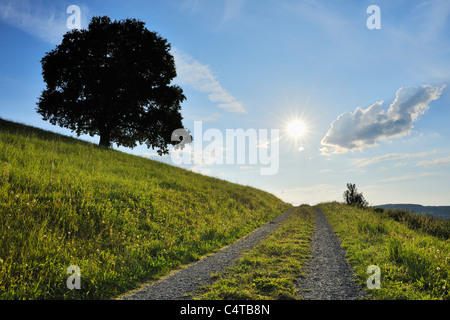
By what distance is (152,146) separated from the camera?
112 feet

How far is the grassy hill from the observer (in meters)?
6.43

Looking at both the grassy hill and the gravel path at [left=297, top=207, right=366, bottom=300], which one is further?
the grassy hill

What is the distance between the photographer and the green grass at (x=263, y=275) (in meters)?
5.71

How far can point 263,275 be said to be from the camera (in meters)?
6.87

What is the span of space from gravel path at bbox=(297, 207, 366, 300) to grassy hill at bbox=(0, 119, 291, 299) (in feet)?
13.9

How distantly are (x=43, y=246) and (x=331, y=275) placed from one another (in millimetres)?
8628

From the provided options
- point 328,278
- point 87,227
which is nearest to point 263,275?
point 328,278

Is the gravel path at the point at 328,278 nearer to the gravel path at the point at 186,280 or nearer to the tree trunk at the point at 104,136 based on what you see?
the gravel path at the point at 186,280

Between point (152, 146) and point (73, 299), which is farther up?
point (152, 146)

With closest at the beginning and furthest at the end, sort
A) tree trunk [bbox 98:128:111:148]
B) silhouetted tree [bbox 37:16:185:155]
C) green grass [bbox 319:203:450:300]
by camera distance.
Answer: green grass [bbox 319:203:450:300]
silhouetted tree [bbox 37:16:185:155]
tree trunk [bbox 98:128:111:148]

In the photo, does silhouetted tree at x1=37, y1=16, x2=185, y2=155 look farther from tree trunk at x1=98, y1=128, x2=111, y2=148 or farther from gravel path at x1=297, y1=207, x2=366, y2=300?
gravel path at x1=297, y1=207, x2=366, y2=300

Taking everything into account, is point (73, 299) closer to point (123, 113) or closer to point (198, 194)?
point (198, 194)

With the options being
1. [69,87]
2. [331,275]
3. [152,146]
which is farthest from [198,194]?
[69,87]

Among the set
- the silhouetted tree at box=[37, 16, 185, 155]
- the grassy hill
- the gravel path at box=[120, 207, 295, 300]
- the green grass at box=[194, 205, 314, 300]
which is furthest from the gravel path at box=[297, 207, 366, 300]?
the silhouetted tree at box=[37, 16, 185, 155]
